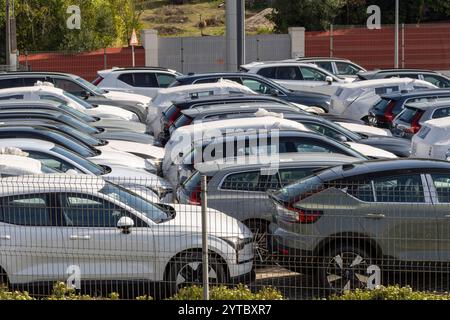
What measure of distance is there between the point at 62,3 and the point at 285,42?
10432 millimetres

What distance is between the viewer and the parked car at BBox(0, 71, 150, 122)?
Result: 2484 cm

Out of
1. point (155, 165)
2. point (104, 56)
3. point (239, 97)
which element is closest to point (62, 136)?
point (155, 165)

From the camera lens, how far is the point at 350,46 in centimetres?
4359

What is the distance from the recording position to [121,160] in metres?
16.1

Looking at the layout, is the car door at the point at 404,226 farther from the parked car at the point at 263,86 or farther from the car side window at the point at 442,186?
the parked car at the point at 263,86

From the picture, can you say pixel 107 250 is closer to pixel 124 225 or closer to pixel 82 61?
pixel 124 225

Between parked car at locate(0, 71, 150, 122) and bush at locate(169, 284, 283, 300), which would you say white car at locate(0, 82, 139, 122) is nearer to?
parked car at locate(0, 71, 150, 122)

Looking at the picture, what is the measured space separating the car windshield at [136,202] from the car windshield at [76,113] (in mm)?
8854

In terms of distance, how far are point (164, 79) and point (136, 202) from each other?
17600 mm

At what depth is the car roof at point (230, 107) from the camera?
1803cm

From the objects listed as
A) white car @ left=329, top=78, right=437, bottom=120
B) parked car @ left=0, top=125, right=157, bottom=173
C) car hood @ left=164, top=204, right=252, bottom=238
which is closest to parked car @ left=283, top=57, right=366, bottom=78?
white car @ left=329, top=78, right=437, bottom=120

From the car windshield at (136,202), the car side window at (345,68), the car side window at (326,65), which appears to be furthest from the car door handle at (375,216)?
the car side window at (345,68)

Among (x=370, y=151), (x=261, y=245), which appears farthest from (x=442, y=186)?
(x=370, y=151)

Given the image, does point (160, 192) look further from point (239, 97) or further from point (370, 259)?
point (239, 97)
